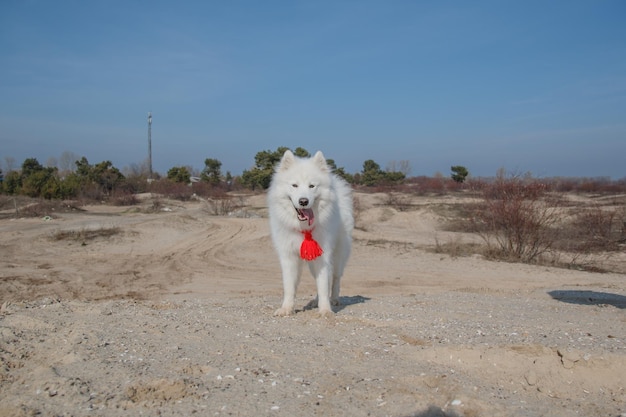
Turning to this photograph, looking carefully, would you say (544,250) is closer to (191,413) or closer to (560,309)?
(560,309)

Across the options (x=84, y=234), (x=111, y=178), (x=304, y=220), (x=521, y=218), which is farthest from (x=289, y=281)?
(x=111, y=178)

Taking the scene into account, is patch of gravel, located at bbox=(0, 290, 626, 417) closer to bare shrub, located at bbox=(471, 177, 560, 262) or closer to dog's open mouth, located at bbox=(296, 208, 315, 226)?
dog's open mouth, located at bbox=(296, 208, 315, 226)

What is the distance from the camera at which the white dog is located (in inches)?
244

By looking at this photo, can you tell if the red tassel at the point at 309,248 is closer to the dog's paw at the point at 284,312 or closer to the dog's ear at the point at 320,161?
the dog's paw at the point at 284,312

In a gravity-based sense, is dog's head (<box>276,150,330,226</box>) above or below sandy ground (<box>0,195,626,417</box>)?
above

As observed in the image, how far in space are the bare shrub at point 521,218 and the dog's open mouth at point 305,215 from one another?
11.1 m

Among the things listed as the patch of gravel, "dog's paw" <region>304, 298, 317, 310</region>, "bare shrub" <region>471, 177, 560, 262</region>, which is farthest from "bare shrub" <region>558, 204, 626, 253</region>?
"dog's paw" <region>304, 298, 317, 310</region>

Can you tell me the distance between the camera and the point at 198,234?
2041 cm

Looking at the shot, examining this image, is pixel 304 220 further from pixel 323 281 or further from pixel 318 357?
pixel 318 357

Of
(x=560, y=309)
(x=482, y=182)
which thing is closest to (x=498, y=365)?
(x=560, y=309)

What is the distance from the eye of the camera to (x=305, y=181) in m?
6.12

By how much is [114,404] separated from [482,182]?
678 inches

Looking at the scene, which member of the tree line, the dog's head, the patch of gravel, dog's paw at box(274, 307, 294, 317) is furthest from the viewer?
the tree line

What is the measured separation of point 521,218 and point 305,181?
11335mm
